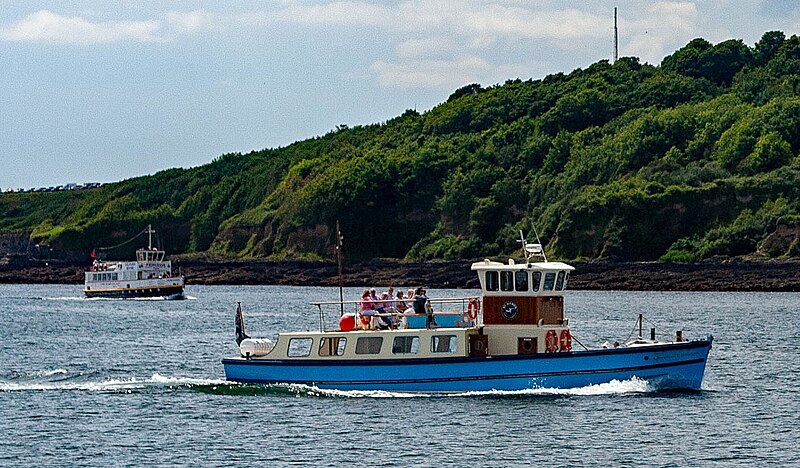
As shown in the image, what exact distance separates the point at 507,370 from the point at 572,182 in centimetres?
A: 12031

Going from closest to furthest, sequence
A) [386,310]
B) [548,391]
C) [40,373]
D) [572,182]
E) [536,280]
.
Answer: [548,391]
[536,280]
[386,310]
[40,373]
[572,182]

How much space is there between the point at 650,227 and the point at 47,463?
377 feet

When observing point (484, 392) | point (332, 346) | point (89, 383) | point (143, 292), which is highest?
point (143, 292)

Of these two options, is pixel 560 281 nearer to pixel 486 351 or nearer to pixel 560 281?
pixel 560 281

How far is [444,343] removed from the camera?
4175 centimetres

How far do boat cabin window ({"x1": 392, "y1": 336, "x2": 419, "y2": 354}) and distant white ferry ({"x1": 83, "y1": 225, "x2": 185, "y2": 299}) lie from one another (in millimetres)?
81073

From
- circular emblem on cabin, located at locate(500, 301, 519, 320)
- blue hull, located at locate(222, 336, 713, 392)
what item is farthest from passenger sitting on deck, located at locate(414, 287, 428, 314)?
circular emblem on cabin, located at locate(500, 301, 519, 320)

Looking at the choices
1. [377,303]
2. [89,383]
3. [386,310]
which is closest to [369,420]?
[377,303]

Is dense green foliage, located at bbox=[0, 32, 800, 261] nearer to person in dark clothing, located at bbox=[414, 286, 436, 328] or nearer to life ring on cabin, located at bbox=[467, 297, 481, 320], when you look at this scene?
life ring on cabin, located at bbox=[467, 297, 481, 320]

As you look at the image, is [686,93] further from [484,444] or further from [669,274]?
[484,444]

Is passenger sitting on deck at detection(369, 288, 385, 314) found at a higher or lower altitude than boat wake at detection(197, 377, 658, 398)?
higher

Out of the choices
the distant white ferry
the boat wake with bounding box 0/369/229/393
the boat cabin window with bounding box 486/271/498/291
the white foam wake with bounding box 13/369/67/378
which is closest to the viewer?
the boat cabin window with bounding box 486/271/498/291

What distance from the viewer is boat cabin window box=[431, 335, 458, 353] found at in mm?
41594

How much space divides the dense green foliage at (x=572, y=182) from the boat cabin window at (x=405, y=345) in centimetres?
9715
